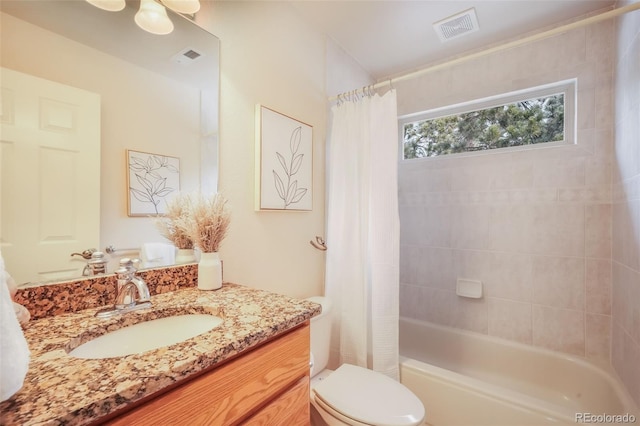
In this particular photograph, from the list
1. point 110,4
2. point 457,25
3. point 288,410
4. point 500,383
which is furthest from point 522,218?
point 110,4

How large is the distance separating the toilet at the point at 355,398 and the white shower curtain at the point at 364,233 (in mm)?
237

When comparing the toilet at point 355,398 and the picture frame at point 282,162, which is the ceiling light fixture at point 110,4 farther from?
the toilet at point 355,398

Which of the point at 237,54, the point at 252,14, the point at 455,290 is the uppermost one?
the point at 252,14

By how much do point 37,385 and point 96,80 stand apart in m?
0.88

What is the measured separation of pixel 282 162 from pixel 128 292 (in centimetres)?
94

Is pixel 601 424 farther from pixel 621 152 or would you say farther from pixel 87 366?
pixel 87 366

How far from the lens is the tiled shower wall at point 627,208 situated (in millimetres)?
1273

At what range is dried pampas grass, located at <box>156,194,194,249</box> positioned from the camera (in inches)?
40.8

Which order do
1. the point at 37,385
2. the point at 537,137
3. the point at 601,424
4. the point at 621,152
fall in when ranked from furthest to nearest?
the point at 537,137, the point at 621,152, the point at 601,424, the point at 37,385

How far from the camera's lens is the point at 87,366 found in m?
0.50

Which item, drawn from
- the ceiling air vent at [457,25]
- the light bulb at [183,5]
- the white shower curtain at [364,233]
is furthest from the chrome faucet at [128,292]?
the ceiling air vent at [457,25]

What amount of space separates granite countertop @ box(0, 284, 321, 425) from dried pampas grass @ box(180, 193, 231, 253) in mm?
209

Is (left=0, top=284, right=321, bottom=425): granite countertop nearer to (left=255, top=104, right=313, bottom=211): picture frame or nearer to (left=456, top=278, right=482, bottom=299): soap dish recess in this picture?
(left=255, top=104, right=313, bottom=211): picture frame

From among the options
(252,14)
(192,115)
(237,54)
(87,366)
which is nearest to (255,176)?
(192,115)
